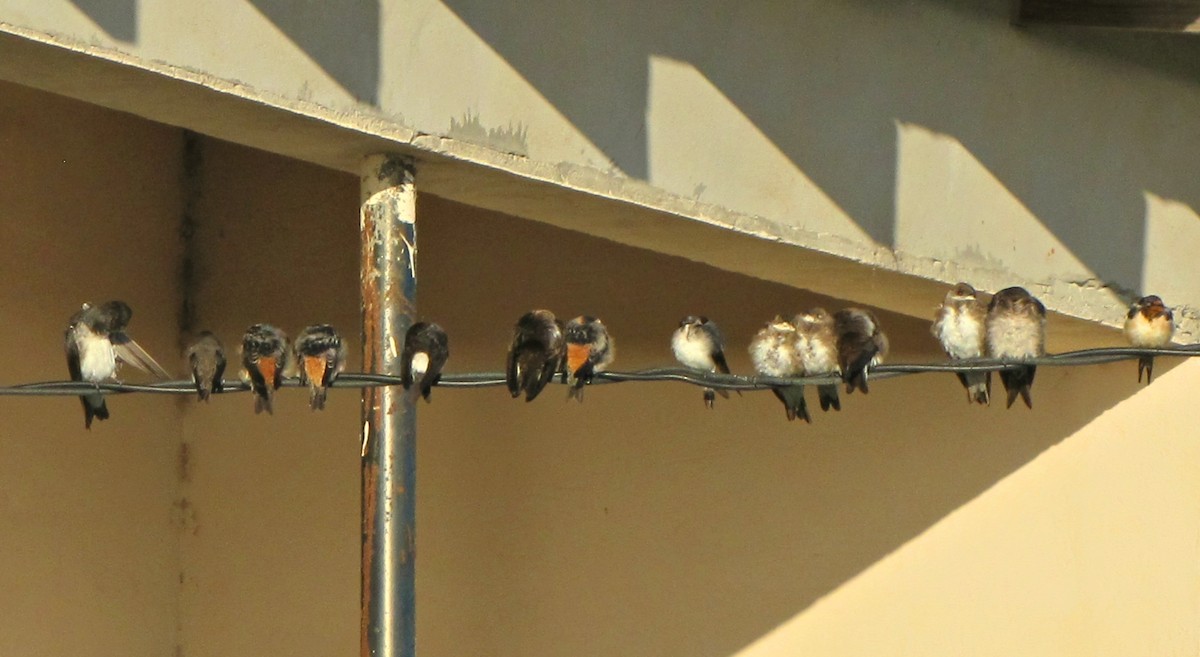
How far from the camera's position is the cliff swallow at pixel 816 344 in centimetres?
736

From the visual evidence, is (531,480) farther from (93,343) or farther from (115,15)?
(115,15)

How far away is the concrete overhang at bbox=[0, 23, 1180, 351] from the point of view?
5832mm

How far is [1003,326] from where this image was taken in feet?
23.2

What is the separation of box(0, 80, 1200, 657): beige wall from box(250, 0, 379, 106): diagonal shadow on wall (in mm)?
3323

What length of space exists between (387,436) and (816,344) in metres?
1.88

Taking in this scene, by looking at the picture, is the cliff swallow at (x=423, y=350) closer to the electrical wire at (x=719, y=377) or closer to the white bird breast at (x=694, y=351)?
the electrical wire at (x=719, y=377)

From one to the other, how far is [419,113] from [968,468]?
3.50 m

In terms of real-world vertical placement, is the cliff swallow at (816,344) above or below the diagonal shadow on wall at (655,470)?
above

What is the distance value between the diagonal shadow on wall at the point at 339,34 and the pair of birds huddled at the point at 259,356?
0.87 meters

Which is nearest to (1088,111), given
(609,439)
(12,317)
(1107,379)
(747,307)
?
(1107,379)

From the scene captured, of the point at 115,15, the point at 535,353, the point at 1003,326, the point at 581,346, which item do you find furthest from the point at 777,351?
the point at 115,15

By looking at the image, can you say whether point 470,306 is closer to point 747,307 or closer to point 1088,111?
point 747,307

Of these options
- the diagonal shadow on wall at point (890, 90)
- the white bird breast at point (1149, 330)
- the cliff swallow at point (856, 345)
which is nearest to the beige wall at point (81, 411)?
the diagonal shadow on wall at point (890, 90)

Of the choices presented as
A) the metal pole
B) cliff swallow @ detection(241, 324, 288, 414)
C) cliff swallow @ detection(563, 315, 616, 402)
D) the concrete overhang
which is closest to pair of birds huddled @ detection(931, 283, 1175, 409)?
the concrete overhang
